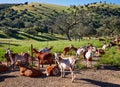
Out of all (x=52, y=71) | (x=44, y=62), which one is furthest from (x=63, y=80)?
(x=44, y=62)

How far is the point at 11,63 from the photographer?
2403cm

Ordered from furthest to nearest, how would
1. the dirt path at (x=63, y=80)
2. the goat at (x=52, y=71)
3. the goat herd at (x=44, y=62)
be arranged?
the goat at (x=52, y=71), the goat herd at (x=44, y=62), the dirt path at (x=63, y=80)

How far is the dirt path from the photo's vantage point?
18719 millimetres

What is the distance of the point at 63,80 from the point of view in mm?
19516

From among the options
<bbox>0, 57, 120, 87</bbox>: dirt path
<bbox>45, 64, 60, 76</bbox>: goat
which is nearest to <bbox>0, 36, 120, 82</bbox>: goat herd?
<bbox>45, 64, 60, 76</bbox>: goat

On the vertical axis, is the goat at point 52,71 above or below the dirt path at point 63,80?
above

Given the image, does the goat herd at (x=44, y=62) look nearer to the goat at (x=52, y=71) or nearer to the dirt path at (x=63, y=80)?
the goat at (x=52, y=71)

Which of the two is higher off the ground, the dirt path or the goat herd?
the goat herd

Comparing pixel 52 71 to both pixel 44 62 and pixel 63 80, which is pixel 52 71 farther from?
pixel 44 62

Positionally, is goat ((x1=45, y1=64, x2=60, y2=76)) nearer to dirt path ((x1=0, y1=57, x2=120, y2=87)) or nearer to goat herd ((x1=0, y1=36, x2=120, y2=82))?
goat herd ((x1=0, y1=36, x2=120, y2=82))

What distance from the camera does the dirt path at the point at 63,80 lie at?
1872 centimetres

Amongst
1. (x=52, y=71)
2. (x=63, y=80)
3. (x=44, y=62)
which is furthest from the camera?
(x=44, y=62)

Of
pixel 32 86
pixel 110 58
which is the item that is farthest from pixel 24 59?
pixel 110 58

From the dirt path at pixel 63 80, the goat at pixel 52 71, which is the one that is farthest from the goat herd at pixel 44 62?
the dirt path at pixel 63 80
